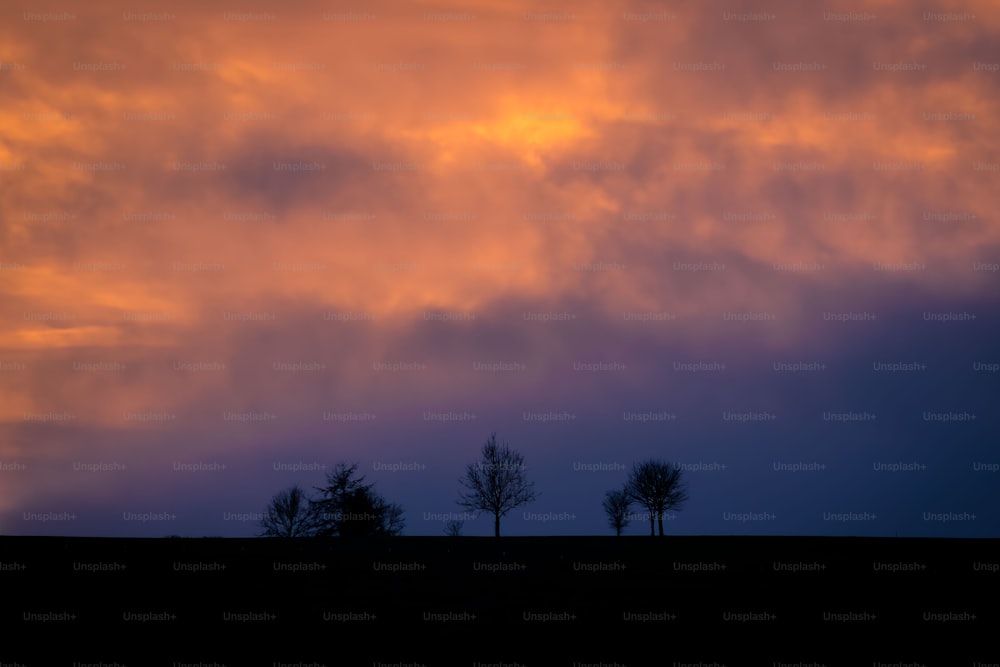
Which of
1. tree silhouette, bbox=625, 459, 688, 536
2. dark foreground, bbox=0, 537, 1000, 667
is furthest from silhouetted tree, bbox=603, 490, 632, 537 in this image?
dark foreground, bbox=0, 537, 1000, 667

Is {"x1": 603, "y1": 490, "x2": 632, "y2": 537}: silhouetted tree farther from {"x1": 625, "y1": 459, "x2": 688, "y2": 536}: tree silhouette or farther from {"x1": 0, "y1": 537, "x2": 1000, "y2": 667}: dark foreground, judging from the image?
{"x1": 0, "y1": 537, "x2": 1000, "y2": 667}: dark foreground

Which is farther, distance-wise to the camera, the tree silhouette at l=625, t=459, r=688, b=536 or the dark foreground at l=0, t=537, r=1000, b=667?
the tree silhouette at l=625, t=459, r=688, b=536

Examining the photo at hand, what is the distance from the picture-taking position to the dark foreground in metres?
29.8

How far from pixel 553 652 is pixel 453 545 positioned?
1633 centimetres

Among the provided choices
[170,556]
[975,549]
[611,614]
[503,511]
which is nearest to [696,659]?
[611,614]

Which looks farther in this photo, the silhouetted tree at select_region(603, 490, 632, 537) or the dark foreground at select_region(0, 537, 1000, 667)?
the silhouetted tree at select_region(603, 490, 632, 537)

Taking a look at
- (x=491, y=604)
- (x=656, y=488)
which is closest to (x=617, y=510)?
(x=656, y=488)

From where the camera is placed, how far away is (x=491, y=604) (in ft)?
113

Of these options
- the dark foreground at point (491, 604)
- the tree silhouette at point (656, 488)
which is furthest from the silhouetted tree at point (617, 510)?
the dark foreground at point (491, 604)

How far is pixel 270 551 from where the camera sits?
42250 millimetres

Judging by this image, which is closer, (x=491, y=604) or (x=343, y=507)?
(x=491, y=604)

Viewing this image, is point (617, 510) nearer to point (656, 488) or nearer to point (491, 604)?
point (656, 488)

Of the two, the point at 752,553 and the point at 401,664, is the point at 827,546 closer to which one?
the point at 752,553

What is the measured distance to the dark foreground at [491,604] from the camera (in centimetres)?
2983
